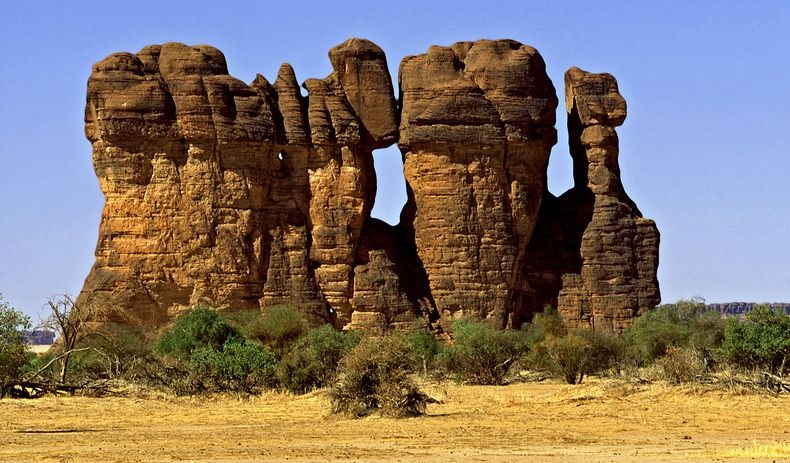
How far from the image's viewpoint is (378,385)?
34.0 m

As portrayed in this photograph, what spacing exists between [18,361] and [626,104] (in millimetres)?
43734

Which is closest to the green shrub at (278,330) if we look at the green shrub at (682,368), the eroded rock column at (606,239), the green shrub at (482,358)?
the green shrub at (482,358)

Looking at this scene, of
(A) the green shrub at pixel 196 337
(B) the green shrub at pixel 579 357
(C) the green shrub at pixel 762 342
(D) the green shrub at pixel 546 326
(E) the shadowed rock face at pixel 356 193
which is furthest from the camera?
(E) the shadowed rock face at pixel 356 193

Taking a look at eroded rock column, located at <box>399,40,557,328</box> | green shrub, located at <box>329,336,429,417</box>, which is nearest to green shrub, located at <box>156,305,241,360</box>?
green shrub, located at <box>329,336,429,417</box>

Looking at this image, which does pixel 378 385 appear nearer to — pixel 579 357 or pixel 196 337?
pixel 579 357

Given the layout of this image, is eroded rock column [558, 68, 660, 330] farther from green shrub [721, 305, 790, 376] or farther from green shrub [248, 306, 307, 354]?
green shrub [721, 305, 790, 376]

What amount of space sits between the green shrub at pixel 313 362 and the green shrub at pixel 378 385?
8.51 meters

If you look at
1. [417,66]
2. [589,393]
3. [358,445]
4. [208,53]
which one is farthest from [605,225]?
[358,445]

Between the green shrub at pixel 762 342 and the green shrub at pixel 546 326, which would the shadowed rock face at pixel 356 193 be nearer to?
the green shrub at pixel 546 326

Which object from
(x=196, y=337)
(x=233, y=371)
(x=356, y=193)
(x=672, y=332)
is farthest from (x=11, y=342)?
(x=356, y=193)

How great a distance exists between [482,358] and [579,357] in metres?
2.94

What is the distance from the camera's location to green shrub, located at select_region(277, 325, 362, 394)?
4284cm

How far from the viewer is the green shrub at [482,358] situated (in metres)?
49.0

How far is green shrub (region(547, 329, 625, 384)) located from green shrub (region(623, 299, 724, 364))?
1144 millimetres
